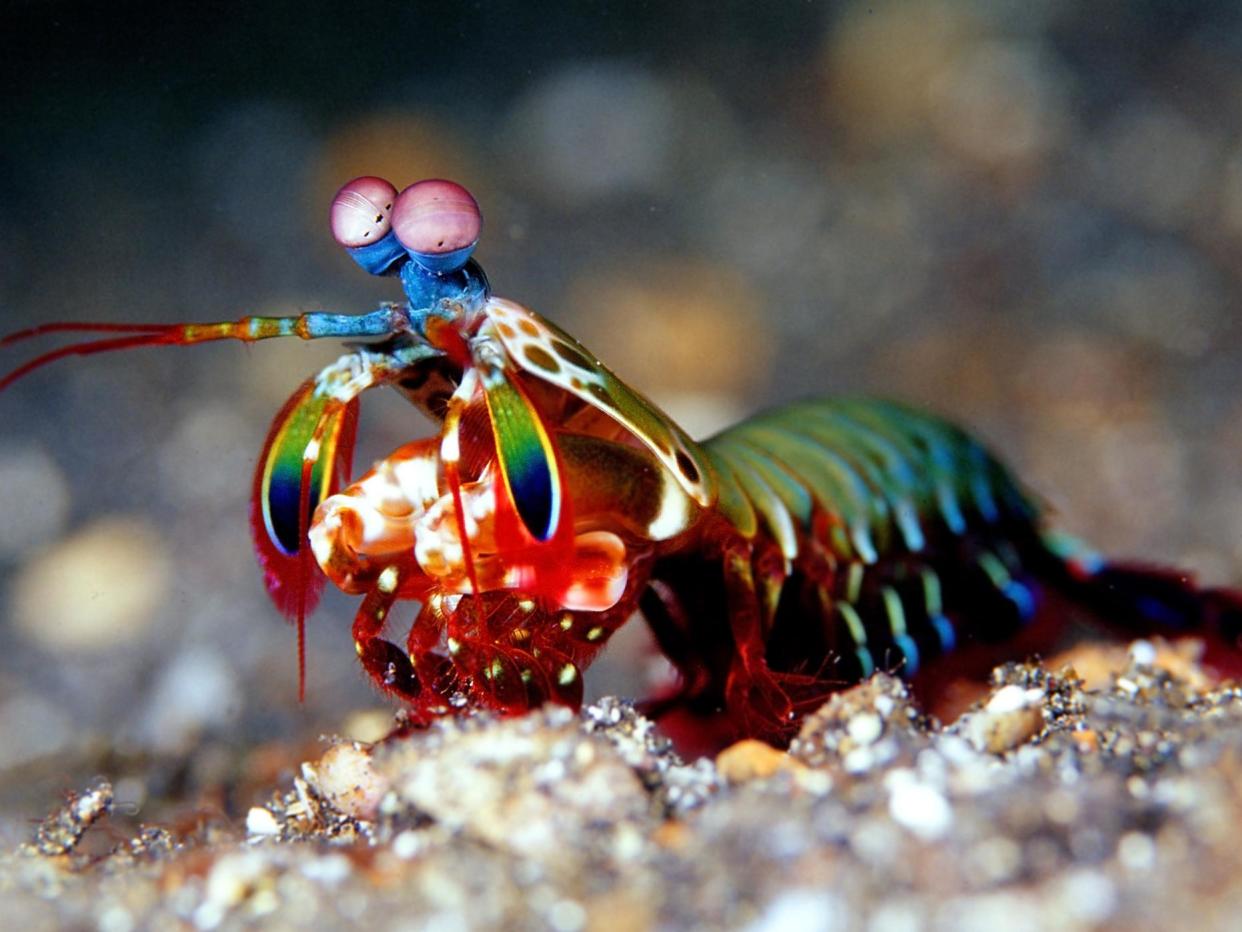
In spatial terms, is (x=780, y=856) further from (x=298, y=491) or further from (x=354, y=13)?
(x=354, y=13)

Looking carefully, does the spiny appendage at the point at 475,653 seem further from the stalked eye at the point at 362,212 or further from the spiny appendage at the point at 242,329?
the stalked eye at the point at 362,212

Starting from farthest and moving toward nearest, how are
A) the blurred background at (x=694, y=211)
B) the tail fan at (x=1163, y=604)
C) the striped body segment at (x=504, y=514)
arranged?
the blurred background at (x=694, y=211) < the tail fan at (x=1163, y=604) < the striped body segment at (x=504, y=514)

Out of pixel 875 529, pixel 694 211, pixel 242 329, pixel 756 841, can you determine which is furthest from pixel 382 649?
pixel 694 211

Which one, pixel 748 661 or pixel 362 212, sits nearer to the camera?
pixel 362 212

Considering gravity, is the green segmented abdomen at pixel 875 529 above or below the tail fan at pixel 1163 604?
above

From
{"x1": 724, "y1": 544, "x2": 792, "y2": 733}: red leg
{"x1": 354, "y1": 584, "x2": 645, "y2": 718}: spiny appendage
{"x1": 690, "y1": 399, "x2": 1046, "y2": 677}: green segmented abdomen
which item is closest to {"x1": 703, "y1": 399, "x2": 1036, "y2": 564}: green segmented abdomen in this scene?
{"x1": 690, "y1": 399, "x2": 1046, "y2": 677}: green segmented abdomen

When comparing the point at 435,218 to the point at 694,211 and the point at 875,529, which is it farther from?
the point at 694,211

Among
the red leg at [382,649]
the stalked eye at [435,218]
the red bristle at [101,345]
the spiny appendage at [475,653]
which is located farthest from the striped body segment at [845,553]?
the red bristle at [101,345]
